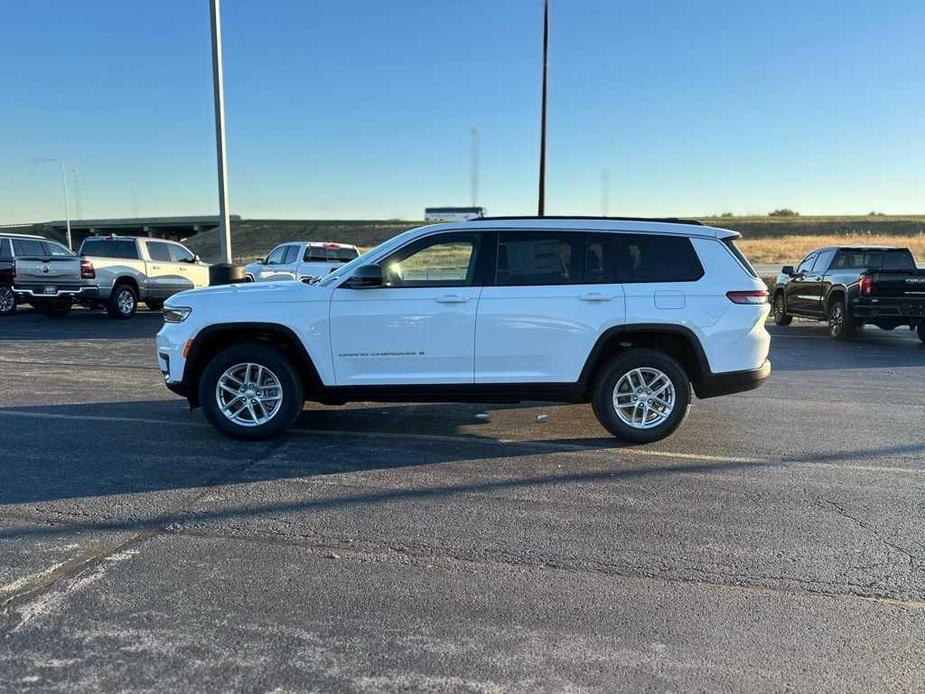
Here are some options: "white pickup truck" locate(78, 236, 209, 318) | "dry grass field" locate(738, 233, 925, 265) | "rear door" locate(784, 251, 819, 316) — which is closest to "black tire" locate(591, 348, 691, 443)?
"rear door" locate(784, 251, 819, 316)

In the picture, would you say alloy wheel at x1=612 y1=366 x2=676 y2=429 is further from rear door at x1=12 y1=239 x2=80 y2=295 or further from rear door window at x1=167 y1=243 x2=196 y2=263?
rear door window at x1=167 y1=243 x2=196 y2=263

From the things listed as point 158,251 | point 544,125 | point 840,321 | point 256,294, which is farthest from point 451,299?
point 544,125

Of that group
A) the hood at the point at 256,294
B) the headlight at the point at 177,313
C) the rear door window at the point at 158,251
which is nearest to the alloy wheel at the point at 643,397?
the hood at the point at 256,294

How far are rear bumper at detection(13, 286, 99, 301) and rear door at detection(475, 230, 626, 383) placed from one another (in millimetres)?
13165

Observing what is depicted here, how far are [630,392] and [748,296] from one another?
4.22ft

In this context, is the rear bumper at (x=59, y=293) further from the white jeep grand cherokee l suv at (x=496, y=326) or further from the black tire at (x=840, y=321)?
the black tire at (x=840, y=321)

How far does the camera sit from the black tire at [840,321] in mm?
13492

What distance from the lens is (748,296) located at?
6125 millimetres

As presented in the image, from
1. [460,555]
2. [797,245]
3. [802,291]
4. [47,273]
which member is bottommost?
[460,555]

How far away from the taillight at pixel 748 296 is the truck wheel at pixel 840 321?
856 cm

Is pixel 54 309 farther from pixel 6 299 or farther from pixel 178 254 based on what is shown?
pixel 178 254

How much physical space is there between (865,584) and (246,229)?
3653 inches

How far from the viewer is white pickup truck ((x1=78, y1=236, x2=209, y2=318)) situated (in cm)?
1636

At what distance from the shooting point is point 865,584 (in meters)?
3.68
